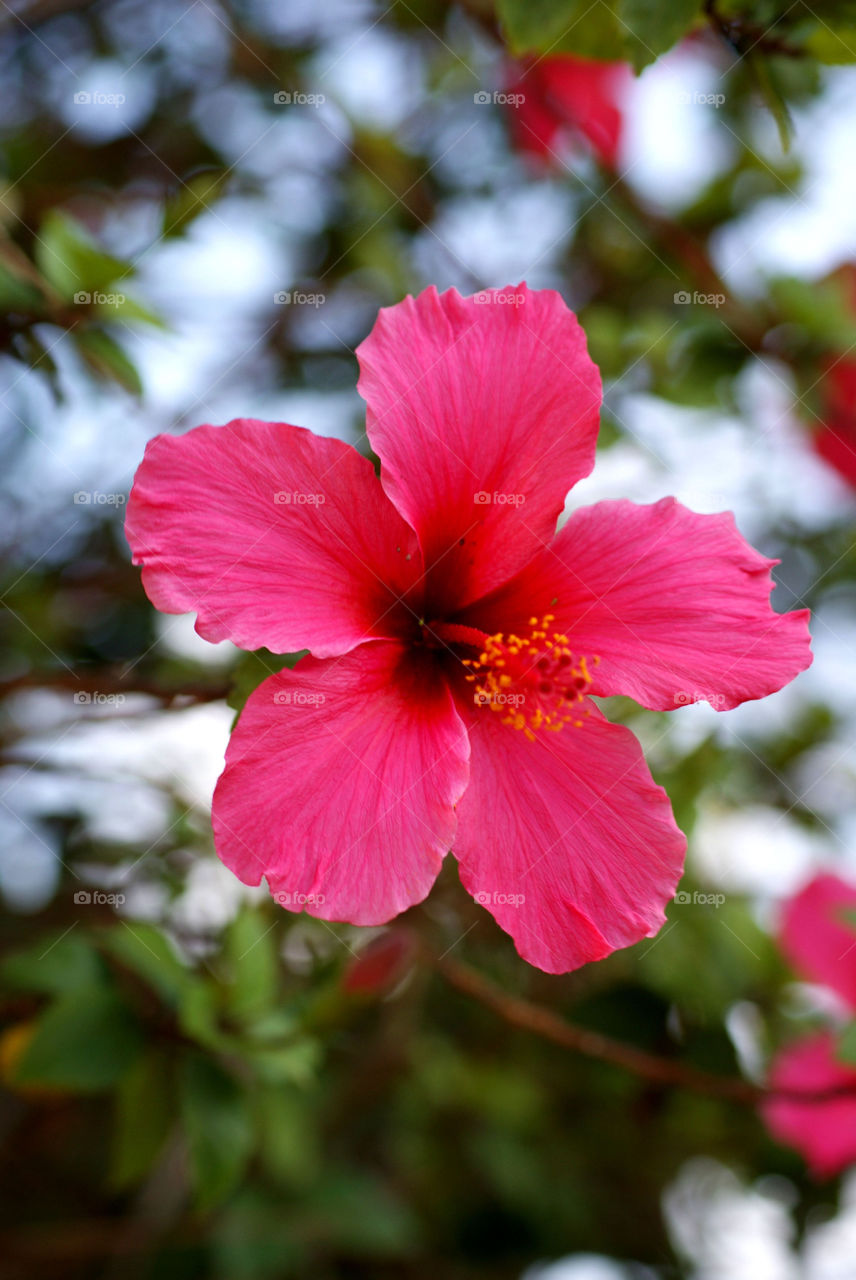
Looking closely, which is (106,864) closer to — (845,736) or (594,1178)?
(594,1178)

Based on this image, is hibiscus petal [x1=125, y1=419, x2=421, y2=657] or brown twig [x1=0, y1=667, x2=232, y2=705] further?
brown twig [x1=0, y1=667, x2=232, y2=705]

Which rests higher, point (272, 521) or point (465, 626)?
point (272, 521)

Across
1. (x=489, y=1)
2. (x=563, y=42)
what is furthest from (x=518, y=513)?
(x=489, y=1)

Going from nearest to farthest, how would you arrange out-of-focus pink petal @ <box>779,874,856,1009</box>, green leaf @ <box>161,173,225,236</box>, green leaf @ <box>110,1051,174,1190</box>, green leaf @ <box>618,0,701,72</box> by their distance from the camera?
→ green leaf @ <box>618,0,701,72</box> → green leaf @ <box>161,173,225,236</box> → green leaf @ <box>110,1051,174,1190</box> → out-of-focus pink petal @ <box>779,874,856,1009</box>

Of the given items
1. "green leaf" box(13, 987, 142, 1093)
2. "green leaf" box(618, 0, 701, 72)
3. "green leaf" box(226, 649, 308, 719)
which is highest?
"green leaf" box(618, 0, 701, 72)

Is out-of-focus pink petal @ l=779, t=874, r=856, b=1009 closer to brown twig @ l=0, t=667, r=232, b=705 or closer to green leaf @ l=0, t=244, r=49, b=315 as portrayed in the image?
brown twig @ l=0, t=667, r=232, b=705

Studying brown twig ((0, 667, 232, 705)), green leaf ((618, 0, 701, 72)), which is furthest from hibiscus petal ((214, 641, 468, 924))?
green leaf ((618, 0, 701, 72))
